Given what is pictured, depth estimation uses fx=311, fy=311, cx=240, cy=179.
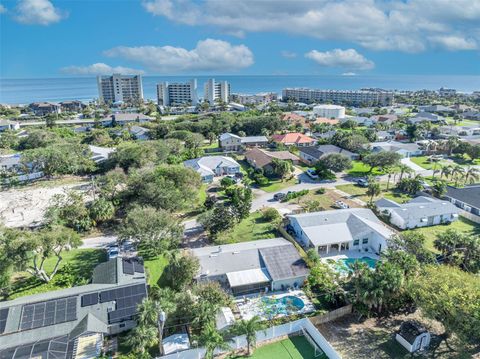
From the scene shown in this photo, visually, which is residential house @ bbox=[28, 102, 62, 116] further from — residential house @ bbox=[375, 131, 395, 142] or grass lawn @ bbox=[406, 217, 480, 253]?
grass lawn @ bbox=[406, 217, 480, 253]

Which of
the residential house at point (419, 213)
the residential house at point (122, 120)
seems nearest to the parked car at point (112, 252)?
the residential house at point (419, 213)

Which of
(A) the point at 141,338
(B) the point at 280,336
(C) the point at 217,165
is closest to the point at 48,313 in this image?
(A) the point at 141,338

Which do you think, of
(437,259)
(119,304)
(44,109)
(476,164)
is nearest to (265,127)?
(476,164)

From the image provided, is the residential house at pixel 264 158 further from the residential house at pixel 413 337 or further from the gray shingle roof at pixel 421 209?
the residential house at pixel 413 337

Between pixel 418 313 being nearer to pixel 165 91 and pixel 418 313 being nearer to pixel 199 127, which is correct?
pixel 199 127

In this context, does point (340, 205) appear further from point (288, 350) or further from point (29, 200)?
point (29, 200)

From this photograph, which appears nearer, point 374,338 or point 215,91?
point 374,338
